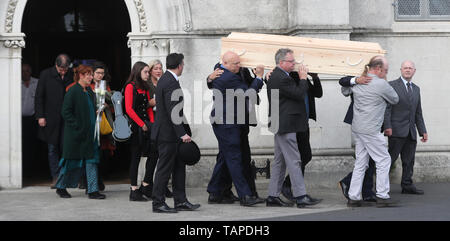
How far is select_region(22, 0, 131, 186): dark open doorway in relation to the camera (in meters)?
15.3

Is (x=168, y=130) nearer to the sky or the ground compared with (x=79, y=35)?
nearer to the ground

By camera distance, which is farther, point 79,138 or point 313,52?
point 79,138

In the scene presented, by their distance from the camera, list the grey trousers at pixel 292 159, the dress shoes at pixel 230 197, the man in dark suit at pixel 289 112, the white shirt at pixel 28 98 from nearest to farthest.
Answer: the man in dark suit at pixel 289 112 < the grey trousers at pixel 292 159 < the dress shoes at pixel 230 197 < the white shirt at pixel 28 98

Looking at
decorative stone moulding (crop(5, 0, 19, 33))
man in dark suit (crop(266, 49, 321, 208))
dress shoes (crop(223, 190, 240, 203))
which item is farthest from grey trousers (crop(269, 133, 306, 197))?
decorative stone moulding (crop(5, 0, 19, 33))

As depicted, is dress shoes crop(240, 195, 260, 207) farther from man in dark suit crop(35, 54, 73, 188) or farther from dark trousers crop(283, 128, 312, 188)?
man in dark suit crop(35, 54, 73, 188)

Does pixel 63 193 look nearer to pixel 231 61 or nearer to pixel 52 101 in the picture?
pixel 52 101

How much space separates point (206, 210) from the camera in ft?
31.1

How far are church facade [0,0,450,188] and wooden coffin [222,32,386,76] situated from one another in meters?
1.88

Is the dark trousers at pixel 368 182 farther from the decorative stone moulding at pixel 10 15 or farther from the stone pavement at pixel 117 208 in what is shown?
the decorative stone moulding at pixel 10 15

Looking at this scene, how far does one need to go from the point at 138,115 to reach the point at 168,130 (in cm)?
129

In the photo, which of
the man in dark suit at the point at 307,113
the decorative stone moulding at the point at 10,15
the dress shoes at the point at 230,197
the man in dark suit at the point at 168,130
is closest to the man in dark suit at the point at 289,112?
the man in dark suit at the point at 307,113

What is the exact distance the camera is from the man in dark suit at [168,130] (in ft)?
29.9

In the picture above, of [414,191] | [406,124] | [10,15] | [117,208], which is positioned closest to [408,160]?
[414,191]

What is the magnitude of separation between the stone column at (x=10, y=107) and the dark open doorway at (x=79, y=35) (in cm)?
329
